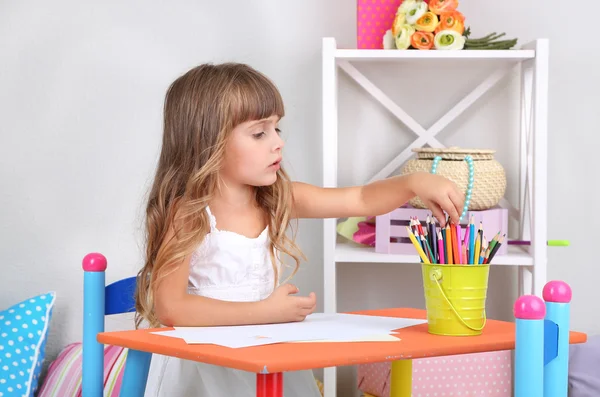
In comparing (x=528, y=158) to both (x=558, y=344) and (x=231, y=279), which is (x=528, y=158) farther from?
(x=558, y=344)

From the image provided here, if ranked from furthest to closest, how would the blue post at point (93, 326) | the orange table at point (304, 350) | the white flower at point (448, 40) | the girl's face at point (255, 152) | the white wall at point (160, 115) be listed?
the white wall at point (160, 115)
the white flower at point (448, 40)
the girl's face at point (255, 152)
the blue post at point (93, 326)
the orange table at point (304, 350)

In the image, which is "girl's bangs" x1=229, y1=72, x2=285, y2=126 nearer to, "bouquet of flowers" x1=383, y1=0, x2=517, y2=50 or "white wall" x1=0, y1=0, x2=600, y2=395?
"bouquet of flowers" x1=383, y1=0, x2=517, y2=50

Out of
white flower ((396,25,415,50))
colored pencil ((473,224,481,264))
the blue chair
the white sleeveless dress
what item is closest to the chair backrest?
the blue chair

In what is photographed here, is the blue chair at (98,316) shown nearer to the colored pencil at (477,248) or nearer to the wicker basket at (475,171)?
the colored pencil at (477,248)

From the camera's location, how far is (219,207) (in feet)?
4.25

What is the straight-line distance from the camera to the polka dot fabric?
5.76ft

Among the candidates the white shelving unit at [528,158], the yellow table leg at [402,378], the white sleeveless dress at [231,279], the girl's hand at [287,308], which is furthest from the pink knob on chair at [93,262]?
the white shelving unit at [528,158]

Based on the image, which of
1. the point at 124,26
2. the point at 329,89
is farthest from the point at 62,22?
the point at 329,89

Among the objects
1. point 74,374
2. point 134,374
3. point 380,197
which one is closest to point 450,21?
point 380,197

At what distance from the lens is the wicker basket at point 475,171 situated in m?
1.64

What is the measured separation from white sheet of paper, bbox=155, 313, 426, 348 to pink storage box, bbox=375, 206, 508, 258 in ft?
1.91

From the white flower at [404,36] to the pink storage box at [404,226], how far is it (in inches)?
13.5

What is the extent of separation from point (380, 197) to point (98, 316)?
0.49 meters

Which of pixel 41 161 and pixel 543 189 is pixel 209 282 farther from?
pixel 41 161
